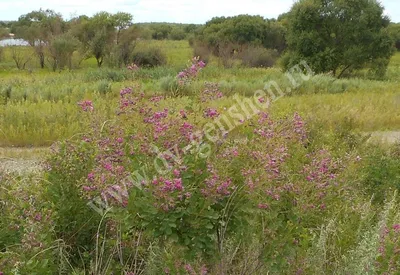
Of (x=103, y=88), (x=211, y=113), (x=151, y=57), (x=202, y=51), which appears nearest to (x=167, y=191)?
(x=211, y=113)

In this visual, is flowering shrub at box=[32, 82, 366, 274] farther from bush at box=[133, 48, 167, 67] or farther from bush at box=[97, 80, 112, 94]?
bush at box=[133, 48, 167, 67]

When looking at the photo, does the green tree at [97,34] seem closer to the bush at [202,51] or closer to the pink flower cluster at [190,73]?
the bush at [202,51]

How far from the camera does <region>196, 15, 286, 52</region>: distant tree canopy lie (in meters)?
43.9

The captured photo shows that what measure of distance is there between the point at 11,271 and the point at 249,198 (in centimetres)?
139

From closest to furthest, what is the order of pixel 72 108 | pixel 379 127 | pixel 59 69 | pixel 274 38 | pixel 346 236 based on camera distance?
pixel 346 236 < pixel 72 108 < pixel 379 127 < pixel 59 69 < pixel 274 38

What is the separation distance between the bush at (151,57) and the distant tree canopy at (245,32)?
277 inches

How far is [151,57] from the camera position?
35.6 meters

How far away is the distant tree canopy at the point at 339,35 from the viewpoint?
1115 inches

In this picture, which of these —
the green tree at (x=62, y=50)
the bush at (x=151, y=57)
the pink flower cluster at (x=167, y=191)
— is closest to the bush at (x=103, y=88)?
the pink flower cluster at (x=167, y=191)

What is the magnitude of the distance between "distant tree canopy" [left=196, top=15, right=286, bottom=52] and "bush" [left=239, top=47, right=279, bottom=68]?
393 cm

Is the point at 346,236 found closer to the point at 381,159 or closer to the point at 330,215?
the point at 330,215

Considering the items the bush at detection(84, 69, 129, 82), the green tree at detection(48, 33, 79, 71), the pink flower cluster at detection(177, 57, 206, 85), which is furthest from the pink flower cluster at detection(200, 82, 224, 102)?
the green tree at detection(48, 33, 79, 71)

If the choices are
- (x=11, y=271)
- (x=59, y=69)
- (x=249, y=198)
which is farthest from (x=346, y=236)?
(x=59, y=69)

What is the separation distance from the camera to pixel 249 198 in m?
2.95
